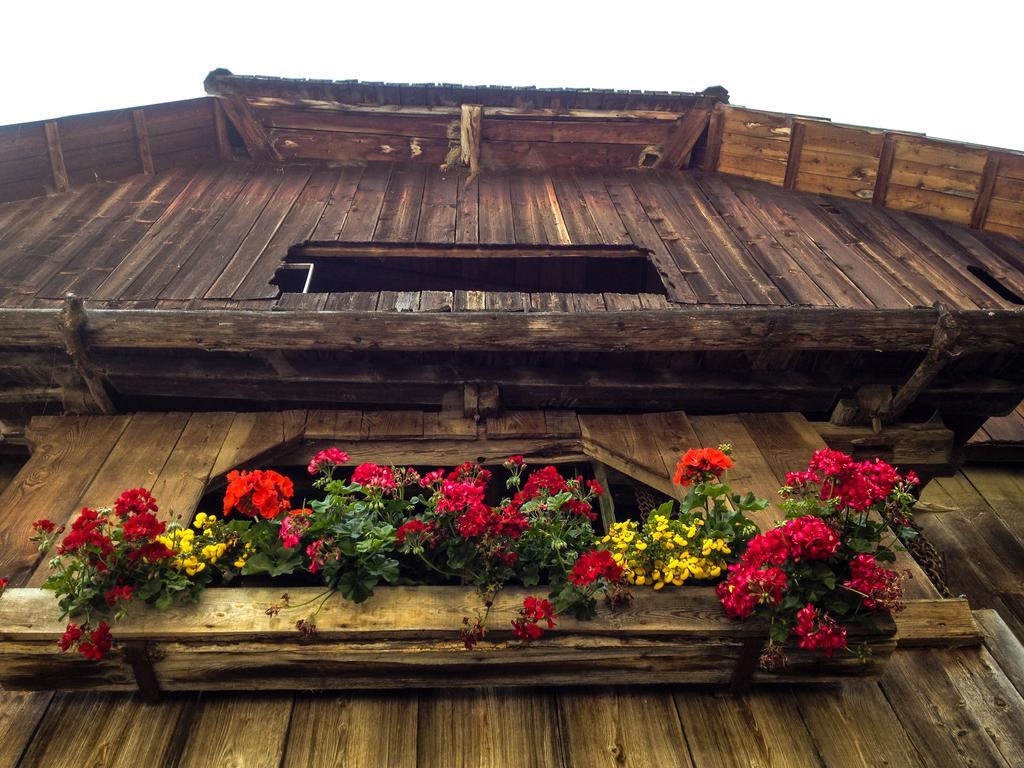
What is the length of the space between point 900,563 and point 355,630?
2.44 m

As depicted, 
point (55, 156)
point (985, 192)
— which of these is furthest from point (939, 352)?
point (55, 156)

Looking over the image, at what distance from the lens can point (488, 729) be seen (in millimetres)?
2371

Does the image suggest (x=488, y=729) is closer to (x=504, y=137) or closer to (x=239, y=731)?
(x=239, y=731)

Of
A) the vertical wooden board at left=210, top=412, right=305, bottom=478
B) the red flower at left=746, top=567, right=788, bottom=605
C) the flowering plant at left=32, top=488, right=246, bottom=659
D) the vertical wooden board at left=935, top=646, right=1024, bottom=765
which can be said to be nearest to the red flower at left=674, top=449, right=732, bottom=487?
the red flower at left=746, top=567, right=788, bottom=605

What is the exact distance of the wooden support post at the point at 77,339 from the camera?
3049mm

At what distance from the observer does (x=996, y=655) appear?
2.70 m

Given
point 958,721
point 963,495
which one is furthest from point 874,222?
point 958,721

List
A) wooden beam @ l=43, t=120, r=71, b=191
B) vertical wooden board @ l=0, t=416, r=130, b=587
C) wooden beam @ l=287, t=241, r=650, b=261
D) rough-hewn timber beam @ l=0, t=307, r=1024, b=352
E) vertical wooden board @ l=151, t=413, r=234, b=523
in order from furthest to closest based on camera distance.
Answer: wooden beam @ l=43, t=120, r=71, b=191, wooden beam @ l=287, t=241, r=650, b=261, rough-hewn timber beam @ l=0, t=307, r=1024, b=352, vertical wooden board @ l=151, t=413, r=234, b=523, vertical wooden board @ l=0, t=416, r=130, b=587

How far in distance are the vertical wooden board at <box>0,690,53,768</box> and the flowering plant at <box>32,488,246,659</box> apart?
0.39m

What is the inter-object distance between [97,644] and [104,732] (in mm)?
439

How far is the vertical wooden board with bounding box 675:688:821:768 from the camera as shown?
2.29 metres

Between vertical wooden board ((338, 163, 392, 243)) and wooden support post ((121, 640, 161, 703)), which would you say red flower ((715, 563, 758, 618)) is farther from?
vertical wooden board ((338, 163, 392, 243))

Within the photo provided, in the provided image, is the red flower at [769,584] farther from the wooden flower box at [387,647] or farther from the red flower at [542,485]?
the red flower at [542,485]

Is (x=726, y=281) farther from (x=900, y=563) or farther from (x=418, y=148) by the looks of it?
(x=418, y=148)
